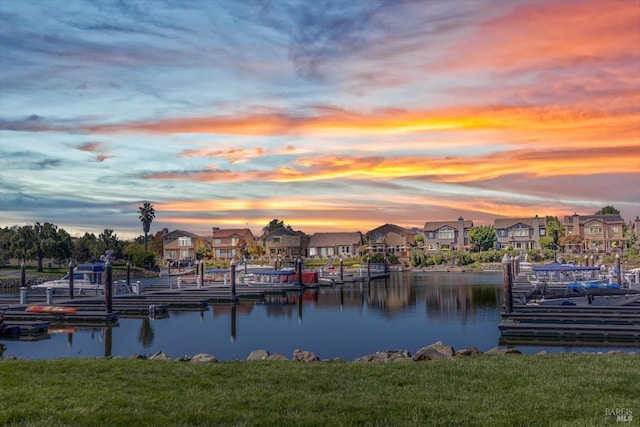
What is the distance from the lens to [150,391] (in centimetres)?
1163

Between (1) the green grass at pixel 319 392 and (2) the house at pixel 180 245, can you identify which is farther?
(2) the house at pixel 180 245

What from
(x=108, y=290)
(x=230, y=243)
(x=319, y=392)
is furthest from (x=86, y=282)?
(x=230, y=243)

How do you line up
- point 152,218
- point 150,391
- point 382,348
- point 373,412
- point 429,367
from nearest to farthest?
point 373,412 < point 150,391 < point 429,367 < point 382,348 < point 152,218

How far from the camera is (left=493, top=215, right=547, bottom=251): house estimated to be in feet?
432

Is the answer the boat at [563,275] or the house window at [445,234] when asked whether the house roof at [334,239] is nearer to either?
the house window at [445,234]

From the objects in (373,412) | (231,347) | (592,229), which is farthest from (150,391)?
(592,229)

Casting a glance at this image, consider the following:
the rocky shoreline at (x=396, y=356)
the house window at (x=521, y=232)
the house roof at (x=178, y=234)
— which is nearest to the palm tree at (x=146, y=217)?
the house roof at (x=178, y=234)

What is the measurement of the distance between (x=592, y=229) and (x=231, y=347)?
117 metres

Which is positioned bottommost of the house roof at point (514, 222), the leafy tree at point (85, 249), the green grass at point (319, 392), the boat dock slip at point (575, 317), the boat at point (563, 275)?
the boat dock slip at point (575, 317)

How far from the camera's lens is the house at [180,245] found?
452 ft

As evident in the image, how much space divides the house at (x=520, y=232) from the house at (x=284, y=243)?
43.8m

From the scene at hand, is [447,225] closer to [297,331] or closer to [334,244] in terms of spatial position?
[334,244]

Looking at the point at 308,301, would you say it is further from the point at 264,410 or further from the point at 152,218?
the point at 152,218

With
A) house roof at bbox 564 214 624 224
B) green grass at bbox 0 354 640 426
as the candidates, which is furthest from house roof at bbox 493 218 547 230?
green grass at bbox 0 354 640 426
